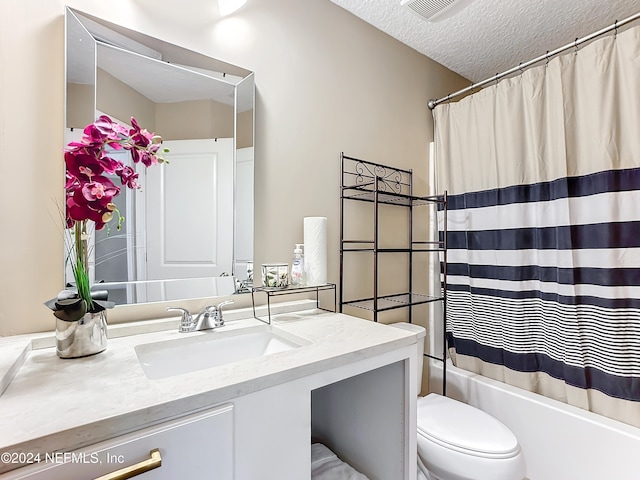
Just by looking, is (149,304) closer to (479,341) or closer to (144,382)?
(144,382)

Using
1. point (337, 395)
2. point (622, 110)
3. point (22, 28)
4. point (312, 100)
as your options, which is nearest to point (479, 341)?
point (337, 395)

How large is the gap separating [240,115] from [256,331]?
879 mm

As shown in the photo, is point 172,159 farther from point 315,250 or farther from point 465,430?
point 465,430

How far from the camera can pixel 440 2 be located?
56.0 inches

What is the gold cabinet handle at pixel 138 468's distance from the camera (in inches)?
20.2

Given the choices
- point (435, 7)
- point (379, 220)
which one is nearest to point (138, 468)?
point (379, 220)

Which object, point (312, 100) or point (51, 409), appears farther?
point (312, 100)

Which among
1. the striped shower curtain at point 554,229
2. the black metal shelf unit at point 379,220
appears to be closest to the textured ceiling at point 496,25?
the striped shower curtain at point 554,229

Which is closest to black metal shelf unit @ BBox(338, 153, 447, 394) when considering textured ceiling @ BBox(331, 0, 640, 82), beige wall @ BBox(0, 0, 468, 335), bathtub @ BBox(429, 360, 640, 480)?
beige wall @ BBox(0, 0, 468, 335)

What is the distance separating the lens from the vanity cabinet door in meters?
0.50

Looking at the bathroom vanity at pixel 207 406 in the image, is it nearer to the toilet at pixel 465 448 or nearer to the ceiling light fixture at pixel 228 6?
the toilet at pixel 465 448

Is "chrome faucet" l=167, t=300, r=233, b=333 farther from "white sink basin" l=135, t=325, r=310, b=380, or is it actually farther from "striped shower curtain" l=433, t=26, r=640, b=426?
"striped shower curtain" l=433, t=26, r=640, b=426

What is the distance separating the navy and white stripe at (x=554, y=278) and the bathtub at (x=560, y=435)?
0.13 meters

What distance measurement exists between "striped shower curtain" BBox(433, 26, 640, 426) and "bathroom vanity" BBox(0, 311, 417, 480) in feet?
3.18
